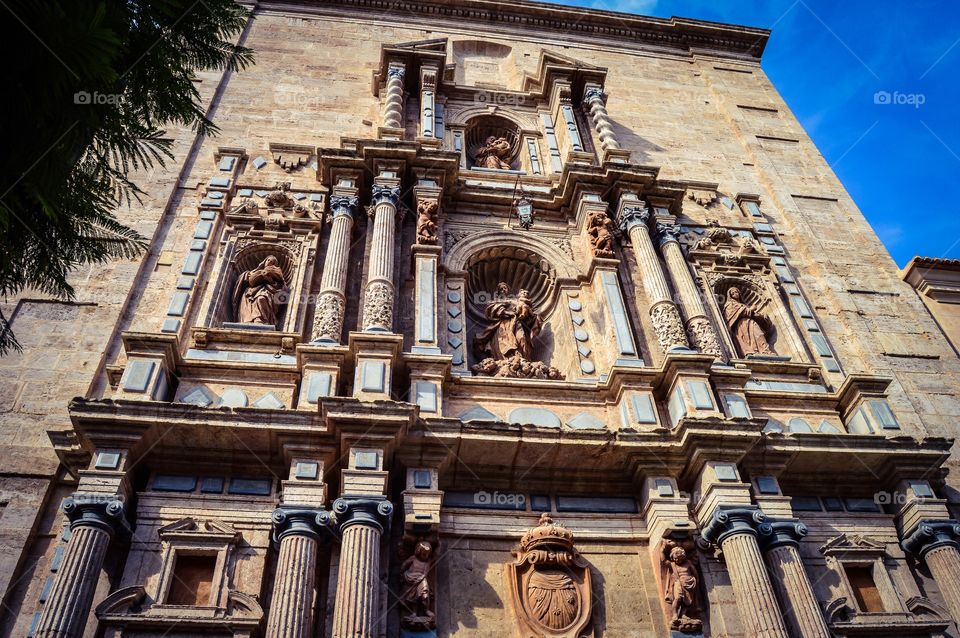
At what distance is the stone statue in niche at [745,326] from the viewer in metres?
11.2

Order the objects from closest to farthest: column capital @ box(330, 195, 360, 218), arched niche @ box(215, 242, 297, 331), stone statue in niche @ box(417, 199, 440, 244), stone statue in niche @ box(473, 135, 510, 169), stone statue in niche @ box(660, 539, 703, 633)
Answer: stone statue in niche @ box(660, 539, 703, 633) → arched niche @ box(215, 242, 297, 331) → stone statue in niche @ box(417, 199, 440, 244) → column capital @ box(330, 195, 360, 218) → stone statue in niche @ box(473, 135, 510, 169)

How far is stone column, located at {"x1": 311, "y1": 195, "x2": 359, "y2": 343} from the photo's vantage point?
9508 mm

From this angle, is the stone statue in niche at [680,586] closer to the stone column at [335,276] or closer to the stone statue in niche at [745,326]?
the stone statue in niche at [745,326]

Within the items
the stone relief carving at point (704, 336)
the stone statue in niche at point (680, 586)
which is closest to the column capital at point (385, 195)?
the stone relief carving at point (704, 336)

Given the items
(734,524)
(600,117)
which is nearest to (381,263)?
(734,524)

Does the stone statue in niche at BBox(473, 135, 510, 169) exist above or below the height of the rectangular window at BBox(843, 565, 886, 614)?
above

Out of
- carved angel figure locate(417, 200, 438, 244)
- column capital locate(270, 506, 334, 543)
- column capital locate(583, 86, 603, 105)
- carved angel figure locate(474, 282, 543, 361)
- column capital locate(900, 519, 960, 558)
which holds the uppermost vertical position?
column capital locate(583, 86, 603, 105)

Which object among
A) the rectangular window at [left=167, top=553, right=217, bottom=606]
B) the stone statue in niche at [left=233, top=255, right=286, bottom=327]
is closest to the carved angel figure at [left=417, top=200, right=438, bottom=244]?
the stone statue in niche at [left=233, top=255, right=286, bottom=327]

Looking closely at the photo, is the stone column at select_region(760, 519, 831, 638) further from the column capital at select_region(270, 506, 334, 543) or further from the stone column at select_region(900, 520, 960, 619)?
the column capital at select_region(270, 506, 334, 543)

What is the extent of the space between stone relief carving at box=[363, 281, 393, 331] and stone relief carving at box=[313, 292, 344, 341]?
1.04 feet

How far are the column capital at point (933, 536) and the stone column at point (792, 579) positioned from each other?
4.74 feet

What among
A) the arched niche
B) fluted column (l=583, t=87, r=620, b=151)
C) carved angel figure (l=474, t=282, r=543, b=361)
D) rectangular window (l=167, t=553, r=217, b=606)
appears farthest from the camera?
fluted column (l=583, t=87, r=620, b=151)

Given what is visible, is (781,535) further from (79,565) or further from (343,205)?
(343,205)

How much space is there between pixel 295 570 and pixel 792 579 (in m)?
4.79
